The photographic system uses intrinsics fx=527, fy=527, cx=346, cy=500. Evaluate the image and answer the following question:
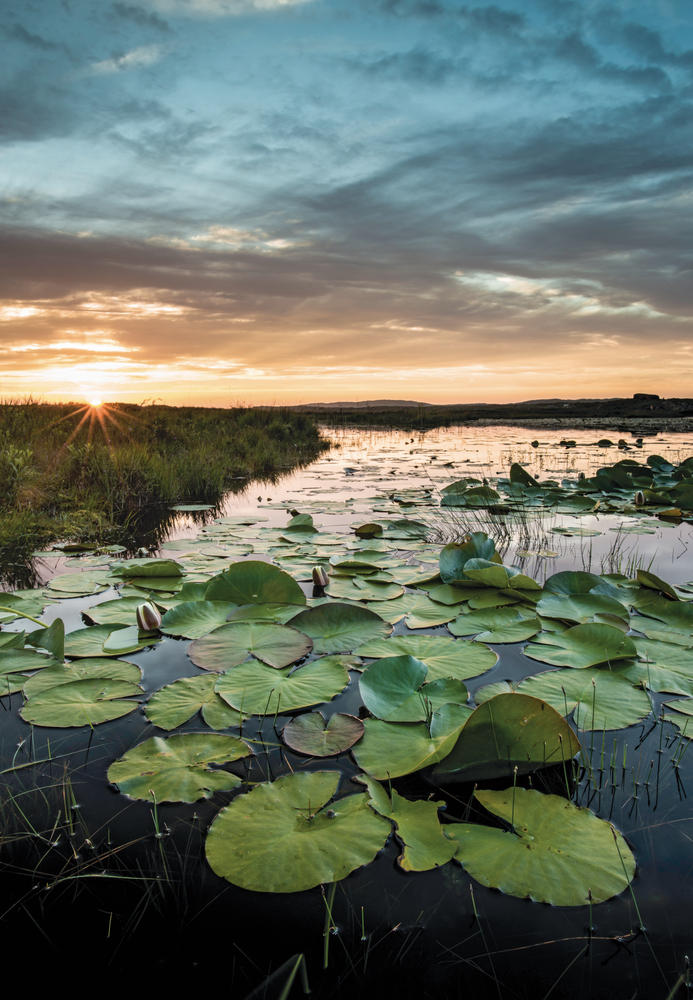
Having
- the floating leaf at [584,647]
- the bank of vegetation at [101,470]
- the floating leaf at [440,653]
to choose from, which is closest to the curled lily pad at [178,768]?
the floating leaf at [440,653]

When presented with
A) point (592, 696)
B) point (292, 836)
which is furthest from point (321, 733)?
point (592, 696)

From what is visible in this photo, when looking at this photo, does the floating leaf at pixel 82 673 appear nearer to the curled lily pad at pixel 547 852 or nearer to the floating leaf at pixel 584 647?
the curled lily pad at pixel 547 852

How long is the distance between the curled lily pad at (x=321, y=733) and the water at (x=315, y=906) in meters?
0.03

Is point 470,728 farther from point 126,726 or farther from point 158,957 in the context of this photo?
point 126,726

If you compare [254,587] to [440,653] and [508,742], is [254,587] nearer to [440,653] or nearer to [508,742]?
[440,653]

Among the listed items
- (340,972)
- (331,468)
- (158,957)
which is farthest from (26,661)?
(331,468)

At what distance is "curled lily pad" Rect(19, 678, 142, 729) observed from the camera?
5.16 ft

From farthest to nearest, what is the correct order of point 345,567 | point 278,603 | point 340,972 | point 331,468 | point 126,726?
point 331,468 < point 345,567 < point 278,603 < point 126,726 < point 340,972

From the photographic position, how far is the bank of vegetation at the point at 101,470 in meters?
4.23

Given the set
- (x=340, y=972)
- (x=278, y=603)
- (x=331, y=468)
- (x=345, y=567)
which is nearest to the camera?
(x=340, y=972)

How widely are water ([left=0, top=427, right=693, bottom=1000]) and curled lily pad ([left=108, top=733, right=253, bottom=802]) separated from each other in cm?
3

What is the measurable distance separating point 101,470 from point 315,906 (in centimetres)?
517

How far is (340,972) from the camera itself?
0.88 meters

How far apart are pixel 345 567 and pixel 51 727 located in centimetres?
173
